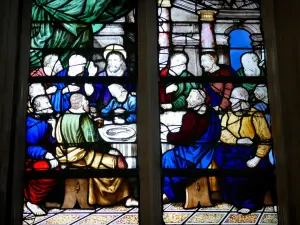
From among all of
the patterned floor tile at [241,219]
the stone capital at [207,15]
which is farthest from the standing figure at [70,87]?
the patterned floor tile at [241,219]

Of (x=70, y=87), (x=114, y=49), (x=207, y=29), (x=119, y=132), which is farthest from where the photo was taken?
(x=207, y=29)

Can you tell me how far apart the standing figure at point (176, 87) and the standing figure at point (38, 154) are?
691 millimetres

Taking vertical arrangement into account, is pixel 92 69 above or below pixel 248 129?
above

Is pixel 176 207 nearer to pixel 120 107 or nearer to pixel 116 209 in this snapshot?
pixel 116 209

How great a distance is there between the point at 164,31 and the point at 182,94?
0.44m

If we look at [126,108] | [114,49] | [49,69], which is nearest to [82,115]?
[126,108]

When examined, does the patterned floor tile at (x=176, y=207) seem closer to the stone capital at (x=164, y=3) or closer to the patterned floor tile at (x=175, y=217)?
the patterned floor tile at (x=175, y=217)

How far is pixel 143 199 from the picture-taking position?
4262mm

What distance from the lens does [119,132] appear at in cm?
443

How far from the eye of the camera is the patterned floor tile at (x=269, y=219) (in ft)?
14.0

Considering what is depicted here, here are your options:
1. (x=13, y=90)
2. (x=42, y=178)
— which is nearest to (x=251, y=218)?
(x=42, y=178)

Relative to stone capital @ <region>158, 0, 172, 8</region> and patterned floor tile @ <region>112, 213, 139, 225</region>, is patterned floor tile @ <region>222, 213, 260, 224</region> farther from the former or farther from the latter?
stone capital @ <region>158, 0, 172, 8</region>

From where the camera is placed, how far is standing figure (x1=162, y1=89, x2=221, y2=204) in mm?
4343

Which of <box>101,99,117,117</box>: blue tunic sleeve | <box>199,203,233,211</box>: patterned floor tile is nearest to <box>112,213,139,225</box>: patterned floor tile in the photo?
<box>199,203,233,211</box>: patterned floor tile
